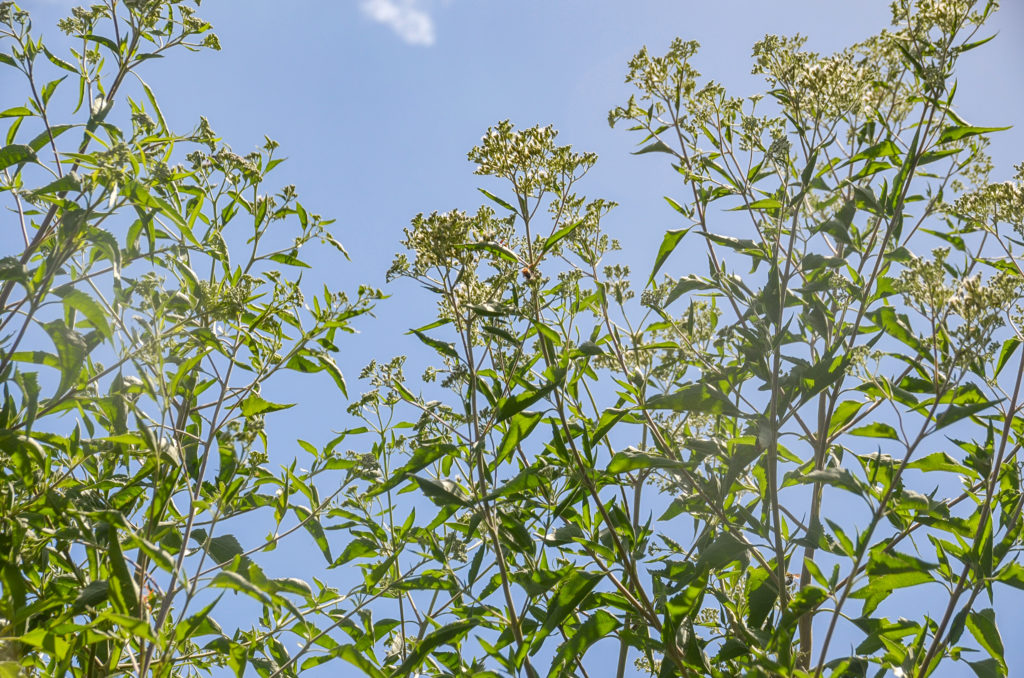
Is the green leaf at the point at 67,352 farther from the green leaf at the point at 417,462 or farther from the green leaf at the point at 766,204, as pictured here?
the green leaf at the point at 766,204

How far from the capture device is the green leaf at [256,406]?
6.81 feet

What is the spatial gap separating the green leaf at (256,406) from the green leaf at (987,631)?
194 cm

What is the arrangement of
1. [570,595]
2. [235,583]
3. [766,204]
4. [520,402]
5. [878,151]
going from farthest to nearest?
[766,204]
[878,151]
[570,595]
[520,402]
[235,583]

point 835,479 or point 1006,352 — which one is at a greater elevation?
point 1006,352

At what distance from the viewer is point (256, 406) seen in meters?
2.08

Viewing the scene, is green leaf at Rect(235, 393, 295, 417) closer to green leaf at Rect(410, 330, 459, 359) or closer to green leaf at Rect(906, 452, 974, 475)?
green leaf at Rect(410, 330, 459, 359)

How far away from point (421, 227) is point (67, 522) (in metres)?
1.27

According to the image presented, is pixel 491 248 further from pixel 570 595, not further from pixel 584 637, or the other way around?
pixel 584 637

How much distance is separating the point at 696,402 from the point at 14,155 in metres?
1.95

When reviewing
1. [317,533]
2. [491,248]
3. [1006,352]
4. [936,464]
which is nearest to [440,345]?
[491,248]

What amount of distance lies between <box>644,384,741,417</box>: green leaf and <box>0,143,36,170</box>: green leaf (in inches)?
71.5

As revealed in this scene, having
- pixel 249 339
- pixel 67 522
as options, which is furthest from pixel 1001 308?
pixel 67 522

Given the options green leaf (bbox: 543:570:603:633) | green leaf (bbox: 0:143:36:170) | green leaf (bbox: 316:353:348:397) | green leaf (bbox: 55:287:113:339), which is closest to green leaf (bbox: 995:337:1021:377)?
green leaf (bbox: 543:570:603:633)

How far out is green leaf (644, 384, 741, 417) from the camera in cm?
184
